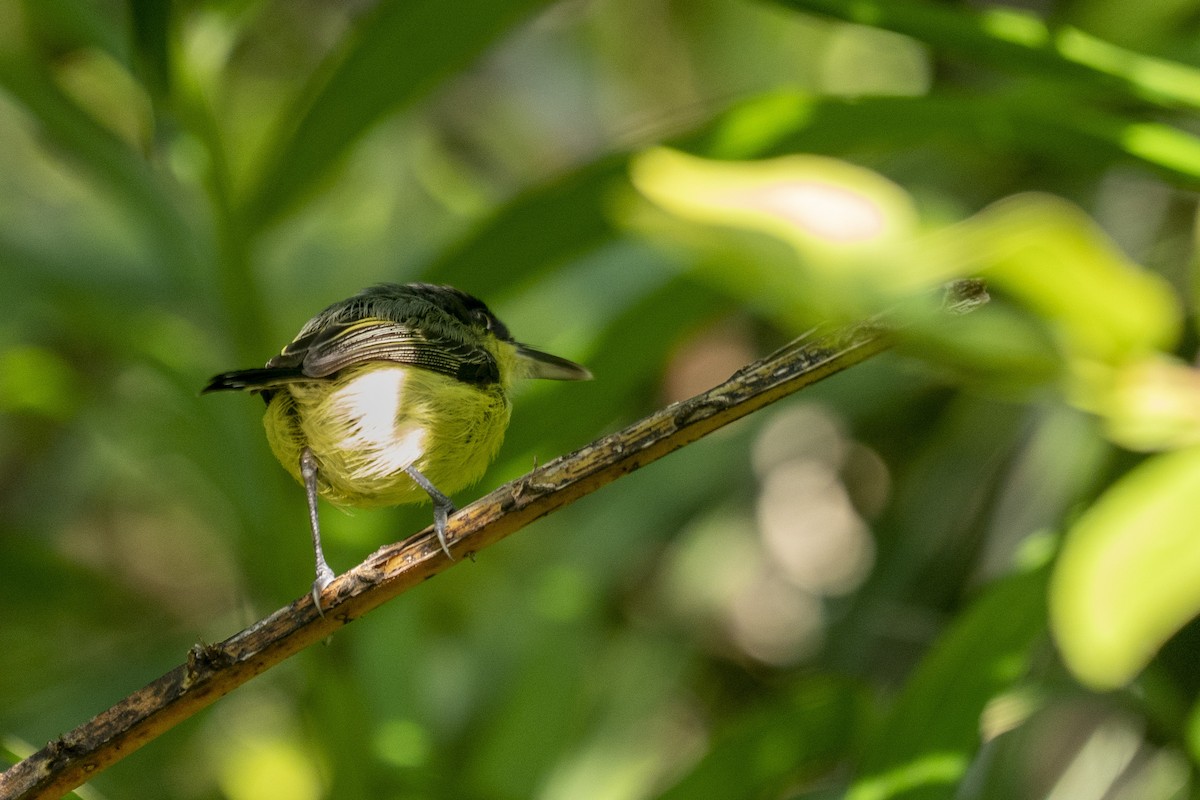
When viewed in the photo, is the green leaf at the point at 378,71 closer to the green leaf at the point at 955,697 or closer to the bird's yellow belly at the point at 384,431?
the bird's yellow belly at the point at 384,431

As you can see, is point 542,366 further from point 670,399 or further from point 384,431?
point 670,399

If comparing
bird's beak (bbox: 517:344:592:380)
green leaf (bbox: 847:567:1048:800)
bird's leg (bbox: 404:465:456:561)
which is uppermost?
bird's beak (bbox: 517:344:592:380)

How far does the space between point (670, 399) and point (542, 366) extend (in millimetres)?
1410

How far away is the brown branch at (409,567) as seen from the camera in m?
1.10

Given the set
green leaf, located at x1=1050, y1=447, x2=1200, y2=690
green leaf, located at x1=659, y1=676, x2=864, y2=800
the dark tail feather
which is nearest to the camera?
green leaf, located at x1=1050, y1=447, x2=1200, y2=690

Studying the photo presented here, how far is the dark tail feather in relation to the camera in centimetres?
146

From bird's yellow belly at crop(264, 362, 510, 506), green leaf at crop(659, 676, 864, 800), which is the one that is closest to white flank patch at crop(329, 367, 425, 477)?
bird's yellow belly at crop(264, 362, 510, 506)

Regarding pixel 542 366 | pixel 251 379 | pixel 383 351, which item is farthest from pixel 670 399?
pixel 251 379

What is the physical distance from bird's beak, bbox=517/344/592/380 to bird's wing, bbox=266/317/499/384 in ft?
0.30

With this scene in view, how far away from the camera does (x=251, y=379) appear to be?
152 centimetres

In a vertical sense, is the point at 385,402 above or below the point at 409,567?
above

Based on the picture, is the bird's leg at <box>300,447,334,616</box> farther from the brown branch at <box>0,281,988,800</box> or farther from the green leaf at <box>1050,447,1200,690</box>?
the green leaf at <box>1050,447,1200,690</box>

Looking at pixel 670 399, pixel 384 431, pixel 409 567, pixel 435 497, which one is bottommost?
pixel 409 567

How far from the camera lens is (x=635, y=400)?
3250 mm
